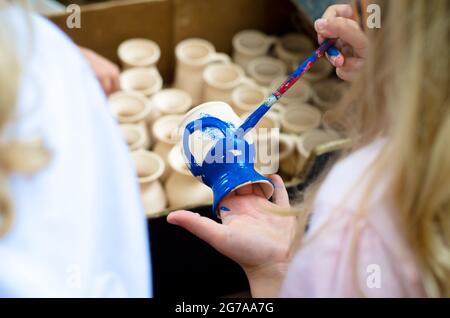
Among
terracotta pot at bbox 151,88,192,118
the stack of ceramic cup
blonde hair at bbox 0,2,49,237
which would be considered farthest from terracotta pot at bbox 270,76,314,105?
blonde hair at bbox 0,2,49,237

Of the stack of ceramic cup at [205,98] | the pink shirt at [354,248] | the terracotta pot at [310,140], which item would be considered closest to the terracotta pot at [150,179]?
the stack of ceramic cup at [205,98]

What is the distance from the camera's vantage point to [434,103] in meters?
0.48

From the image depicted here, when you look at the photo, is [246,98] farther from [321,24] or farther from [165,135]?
[321,24]

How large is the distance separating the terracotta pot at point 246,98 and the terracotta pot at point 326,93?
16 centimetres

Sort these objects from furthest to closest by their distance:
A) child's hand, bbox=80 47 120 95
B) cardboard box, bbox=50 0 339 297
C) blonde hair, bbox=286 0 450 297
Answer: child's hand, bbox=80 47 120 95
cardboard box, bbox=50 0 339 297
blonde hair, bbox=286 0 450 297

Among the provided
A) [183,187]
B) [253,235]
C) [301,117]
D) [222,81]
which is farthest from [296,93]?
[253,235]

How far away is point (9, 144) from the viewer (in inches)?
19.5

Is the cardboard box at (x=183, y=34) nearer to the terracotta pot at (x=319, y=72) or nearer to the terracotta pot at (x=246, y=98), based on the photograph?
the terracotta pot at (x=319, y=72)

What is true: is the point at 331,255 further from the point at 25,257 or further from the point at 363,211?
the point at 25,257

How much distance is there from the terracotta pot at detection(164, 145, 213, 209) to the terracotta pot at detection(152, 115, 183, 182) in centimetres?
6

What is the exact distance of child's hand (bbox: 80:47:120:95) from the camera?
132 centimetres

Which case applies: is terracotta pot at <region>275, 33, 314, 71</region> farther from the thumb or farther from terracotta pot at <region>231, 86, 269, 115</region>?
the thumb

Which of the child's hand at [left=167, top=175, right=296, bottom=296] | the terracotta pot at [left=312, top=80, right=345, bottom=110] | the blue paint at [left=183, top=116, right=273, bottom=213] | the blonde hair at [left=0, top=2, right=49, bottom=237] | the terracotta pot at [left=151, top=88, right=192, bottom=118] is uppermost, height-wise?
the blonde hair at [left=0, top=2, right=49, bottom=237]

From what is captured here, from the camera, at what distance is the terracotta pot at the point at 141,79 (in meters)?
1.46
